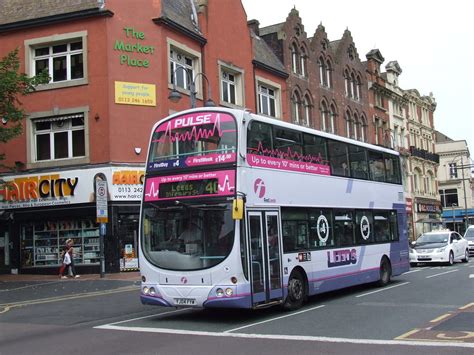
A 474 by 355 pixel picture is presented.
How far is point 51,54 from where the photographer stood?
26.4 metres

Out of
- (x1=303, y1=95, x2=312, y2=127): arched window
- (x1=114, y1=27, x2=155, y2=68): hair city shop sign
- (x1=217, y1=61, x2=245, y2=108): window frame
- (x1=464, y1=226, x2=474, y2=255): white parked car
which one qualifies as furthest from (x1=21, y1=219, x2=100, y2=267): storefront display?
(x1=464, y1=226, x2=474, y2=255): white parked car

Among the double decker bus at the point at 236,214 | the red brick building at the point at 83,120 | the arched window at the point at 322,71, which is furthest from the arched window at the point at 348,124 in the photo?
the double decker bus at the point at 236,214

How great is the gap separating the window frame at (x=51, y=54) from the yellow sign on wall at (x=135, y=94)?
1630mm

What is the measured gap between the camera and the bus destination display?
11052 millimetres

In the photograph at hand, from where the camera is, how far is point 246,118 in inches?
453

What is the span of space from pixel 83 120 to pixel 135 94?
8.85 ft

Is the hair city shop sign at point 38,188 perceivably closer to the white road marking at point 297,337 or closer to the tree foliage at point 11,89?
the tree foliage at point 11,89

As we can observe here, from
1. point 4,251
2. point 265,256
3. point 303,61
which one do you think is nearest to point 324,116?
point 303,61

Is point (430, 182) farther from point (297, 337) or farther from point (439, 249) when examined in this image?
point (297, 337)

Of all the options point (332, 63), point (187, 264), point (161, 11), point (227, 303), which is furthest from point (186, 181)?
point (332, 63)

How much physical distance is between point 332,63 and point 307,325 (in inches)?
1418

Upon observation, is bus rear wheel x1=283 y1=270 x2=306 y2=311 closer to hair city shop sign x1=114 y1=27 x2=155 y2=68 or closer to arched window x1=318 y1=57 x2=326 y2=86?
hair city shop sign x1=114 y1=27 x2=155 y2=68

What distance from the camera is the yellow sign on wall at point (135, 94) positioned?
25.1 m

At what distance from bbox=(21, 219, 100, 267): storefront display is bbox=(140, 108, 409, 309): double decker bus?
14.0 meters
